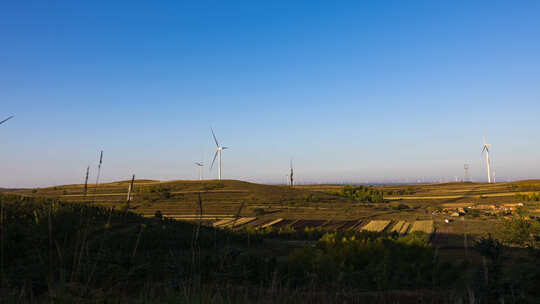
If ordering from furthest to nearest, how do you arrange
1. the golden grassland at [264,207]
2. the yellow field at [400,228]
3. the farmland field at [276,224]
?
the golden grassland at [264,207], the yellow field at [400,228], the farmland field at [276,224]

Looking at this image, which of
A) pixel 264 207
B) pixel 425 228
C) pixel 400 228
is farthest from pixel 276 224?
pixel 264 207

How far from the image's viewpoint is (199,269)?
5789 mm

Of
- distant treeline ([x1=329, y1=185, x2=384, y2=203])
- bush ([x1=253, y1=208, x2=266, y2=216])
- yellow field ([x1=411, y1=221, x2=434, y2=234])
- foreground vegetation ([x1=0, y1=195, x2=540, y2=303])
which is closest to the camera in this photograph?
foreground vegetation ([x1=0, y1=195, x2=540, y2=303])

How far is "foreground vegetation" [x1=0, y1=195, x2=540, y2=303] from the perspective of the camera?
4.81 metres

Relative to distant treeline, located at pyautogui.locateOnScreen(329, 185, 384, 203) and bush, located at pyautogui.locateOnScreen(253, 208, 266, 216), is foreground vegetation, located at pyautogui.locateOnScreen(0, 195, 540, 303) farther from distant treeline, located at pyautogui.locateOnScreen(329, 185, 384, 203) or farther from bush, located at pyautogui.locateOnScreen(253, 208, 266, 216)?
distant treeline, located at pyautogui.locateOnScreen(329, 185, 384, 203)

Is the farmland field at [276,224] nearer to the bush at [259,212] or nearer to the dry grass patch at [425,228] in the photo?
the bush at [259,212]

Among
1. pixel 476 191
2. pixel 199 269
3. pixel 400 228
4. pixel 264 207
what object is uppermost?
pixel 199 269

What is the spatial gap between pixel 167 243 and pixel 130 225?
4647 millimetres

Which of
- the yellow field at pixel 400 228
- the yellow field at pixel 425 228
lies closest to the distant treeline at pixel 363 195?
the yellow field at pixel 425 228

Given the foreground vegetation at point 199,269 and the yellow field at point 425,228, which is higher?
the foreground vegetation at point 199,269

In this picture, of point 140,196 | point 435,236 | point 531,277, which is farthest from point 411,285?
point 140,196

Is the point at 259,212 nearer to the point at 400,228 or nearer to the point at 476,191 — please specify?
→ the point at 400,228

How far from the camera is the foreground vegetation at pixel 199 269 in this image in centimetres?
481

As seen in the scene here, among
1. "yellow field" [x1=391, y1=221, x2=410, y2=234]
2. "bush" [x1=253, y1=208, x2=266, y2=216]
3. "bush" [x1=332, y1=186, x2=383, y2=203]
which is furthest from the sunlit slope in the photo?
"yellow field" [x1=391, y1=221, x2=410, y2=234]
